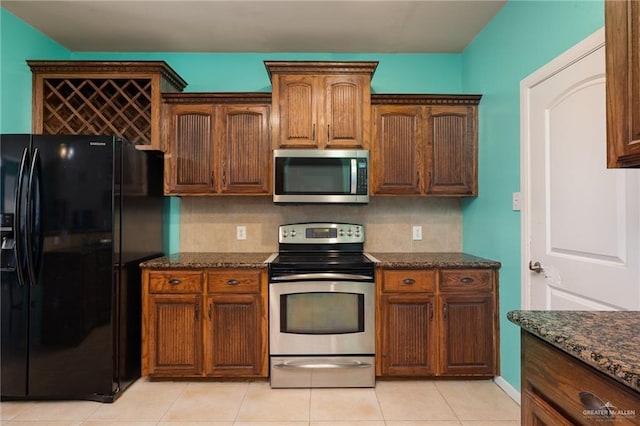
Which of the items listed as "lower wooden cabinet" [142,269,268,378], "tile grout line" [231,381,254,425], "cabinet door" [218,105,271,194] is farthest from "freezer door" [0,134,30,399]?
"tile grout line" [231,381,254,425]

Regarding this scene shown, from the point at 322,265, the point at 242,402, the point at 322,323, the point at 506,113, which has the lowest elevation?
the point at 242,402

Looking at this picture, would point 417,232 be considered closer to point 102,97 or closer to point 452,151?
point 452,151

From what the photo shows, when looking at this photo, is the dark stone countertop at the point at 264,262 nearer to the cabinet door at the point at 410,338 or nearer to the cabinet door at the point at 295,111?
the cabinet door at the point at 410,338

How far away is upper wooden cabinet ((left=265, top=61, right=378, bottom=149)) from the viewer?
8.34 ft

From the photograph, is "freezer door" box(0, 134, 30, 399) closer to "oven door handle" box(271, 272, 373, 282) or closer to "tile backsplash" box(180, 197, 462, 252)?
"tile backsplash" box(180, 197, 462, 252)

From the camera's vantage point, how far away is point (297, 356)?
2309mm

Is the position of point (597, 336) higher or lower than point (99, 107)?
lower

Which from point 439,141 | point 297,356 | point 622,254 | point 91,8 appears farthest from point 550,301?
point 91,8

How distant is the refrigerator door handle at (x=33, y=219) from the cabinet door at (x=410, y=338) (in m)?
2.19

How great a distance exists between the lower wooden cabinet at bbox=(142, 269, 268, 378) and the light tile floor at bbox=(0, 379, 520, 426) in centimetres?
14

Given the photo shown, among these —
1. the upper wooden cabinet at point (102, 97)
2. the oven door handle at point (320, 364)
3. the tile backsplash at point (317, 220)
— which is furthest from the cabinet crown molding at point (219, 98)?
the oven door handle at point (320, 364)

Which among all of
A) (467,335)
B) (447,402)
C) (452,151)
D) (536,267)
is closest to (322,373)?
(447,402)

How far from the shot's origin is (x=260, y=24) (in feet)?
8.32

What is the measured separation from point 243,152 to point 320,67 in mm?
859
